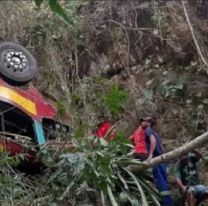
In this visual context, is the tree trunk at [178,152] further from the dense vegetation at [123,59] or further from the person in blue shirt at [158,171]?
the dense vegetation at [123,59]

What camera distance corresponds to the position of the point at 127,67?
907cm

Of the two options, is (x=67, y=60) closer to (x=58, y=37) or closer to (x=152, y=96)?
(x=58, y=37)

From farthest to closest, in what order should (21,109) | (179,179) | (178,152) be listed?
(179,179) < (21,109) < (178,152)

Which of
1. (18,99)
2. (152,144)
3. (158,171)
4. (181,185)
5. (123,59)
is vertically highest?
(123,59)

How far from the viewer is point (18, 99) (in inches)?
218

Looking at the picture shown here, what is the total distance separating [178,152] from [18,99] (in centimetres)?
190

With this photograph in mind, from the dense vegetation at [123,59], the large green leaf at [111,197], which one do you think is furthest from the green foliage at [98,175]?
the dense vegetation at [123,59]

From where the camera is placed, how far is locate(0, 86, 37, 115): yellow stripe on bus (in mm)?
5461

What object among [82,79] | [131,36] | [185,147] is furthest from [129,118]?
[185,147]

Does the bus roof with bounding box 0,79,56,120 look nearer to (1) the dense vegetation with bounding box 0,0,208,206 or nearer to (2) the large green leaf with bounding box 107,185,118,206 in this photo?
(1) the dense vegetation with bounding box 0,0,208,206

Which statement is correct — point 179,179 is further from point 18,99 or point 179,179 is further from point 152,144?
point 18,99

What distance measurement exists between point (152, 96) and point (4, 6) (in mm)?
2846

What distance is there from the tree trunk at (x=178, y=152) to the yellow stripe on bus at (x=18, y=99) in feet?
3.95

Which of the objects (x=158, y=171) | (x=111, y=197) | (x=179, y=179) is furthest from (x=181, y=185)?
(x=111, y=197)
